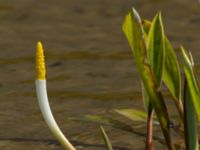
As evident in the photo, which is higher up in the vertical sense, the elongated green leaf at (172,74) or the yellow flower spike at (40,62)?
the yellow flower spike at (40,62)

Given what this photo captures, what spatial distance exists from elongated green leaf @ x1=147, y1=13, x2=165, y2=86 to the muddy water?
1.75 feet

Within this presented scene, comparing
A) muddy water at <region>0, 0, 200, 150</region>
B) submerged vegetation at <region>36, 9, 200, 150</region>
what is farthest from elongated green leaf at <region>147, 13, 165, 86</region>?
muddy water at <region>0, 0, 200, 150</region>

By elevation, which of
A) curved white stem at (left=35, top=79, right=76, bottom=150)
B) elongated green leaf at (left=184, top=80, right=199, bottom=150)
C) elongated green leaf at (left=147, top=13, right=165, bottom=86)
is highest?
elongated green leaf at (left=147, top=13, right=165, bottom=86)

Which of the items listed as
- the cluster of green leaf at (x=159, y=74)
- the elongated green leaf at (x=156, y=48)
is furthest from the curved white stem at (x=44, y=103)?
the elongated green leaf at (x=156, y=48)

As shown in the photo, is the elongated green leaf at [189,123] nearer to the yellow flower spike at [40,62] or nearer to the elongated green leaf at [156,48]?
→ the elongated green leaf at [156,48]

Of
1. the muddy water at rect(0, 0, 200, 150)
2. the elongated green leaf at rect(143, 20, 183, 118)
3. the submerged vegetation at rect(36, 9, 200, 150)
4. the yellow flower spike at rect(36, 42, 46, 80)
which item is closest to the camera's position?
the yellow flower spike at rect(36, 42, 46, 80)

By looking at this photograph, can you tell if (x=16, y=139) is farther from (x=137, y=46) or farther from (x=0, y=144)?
(x=137, y=46)

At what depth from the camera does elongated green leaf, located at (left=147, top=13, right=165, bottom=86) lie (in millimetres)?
1546

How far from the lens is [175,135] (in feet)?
7.07

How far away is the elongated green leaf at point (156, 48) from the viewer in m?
1.55

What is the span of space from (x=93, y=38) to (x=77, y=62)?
1.13 feet

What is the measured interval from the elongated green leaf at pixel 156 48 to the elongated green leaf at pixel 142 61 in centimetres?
2

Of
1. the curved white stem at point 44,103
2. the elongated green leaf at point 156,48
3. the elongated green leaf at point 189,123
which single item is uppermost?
the elongated green leaf at point 156,48

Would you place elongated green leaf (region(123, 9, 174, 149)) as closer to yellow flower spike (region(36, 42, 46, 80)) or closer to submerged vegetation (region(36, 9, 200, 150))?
submerged vegetation (region(36, 9, 200, 150))
